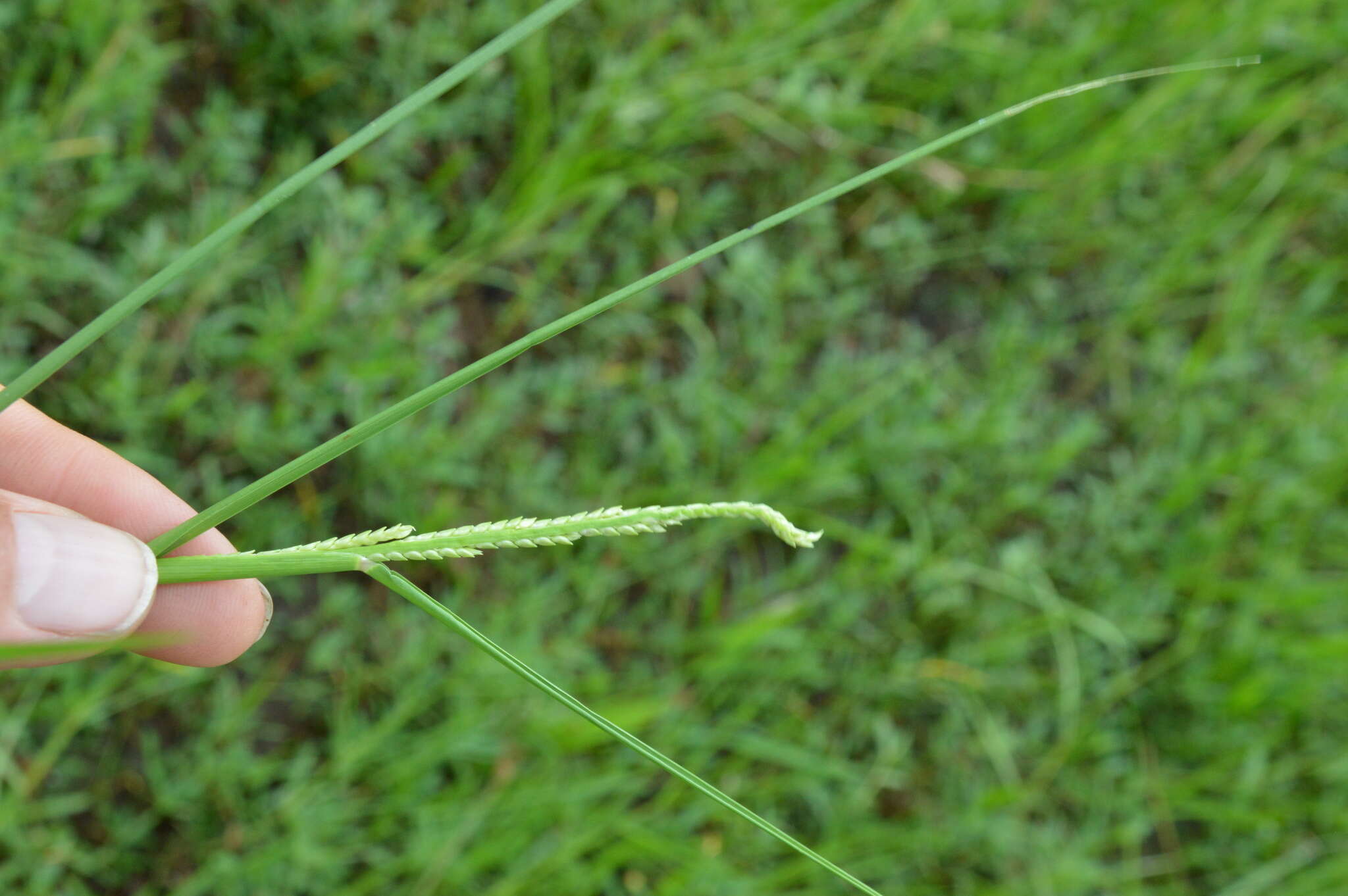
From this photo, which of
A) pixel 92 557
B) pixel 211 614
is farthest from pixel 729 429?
pixel 92 557

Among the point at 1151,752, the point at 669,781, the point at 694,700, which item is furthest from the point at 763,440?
the point at 1151,752

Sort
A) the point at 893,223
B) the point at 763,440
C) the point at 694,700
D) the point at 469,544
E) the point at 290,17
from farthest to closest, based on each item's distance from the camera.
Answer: the point at 893,223, the point at 763,440, the point at 694,700, the point at 290,17, the point at 469,544

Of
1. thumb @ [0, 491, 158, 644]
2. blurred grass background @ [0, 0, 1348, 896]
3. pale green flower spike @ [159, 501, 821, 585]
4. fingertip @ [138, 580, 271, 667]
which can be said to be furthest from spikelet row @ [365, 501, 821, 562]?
blurred grass background @ [0, 0, 1348, 896]

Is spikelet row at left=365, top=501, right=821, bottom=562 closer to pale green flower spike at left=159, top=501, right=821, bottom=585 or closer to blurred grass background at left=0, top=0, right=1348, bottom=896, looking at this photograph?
pale green flower spike at left=159, top=501, right=821, bottom=585

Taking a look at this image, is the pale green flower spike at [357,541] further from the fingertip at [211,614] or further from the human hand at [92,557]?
the fingertip at [211,614]

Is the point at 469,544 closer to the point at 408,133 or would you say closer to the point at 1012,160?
the point at 408,133

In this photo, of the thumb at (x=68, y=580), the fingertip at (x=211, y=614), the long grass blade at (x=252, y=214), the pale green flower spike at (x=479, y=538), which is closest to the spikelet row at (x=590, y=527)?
the pale green flower spike at (x=479, y=538)

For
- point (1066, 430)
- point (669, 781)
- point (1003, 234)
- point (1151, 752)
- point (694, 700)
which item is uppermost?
point (1003, 234)

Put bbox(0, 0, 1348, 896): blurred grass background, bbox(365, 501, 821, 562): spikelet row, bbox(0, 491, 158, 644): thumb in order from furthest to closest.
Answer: bbox(0, 0, 1348, 896): blurred grass background < bbox(0, 491, 158, 644): thumb < bbox(365, 501, 821, 562): spikelet row
